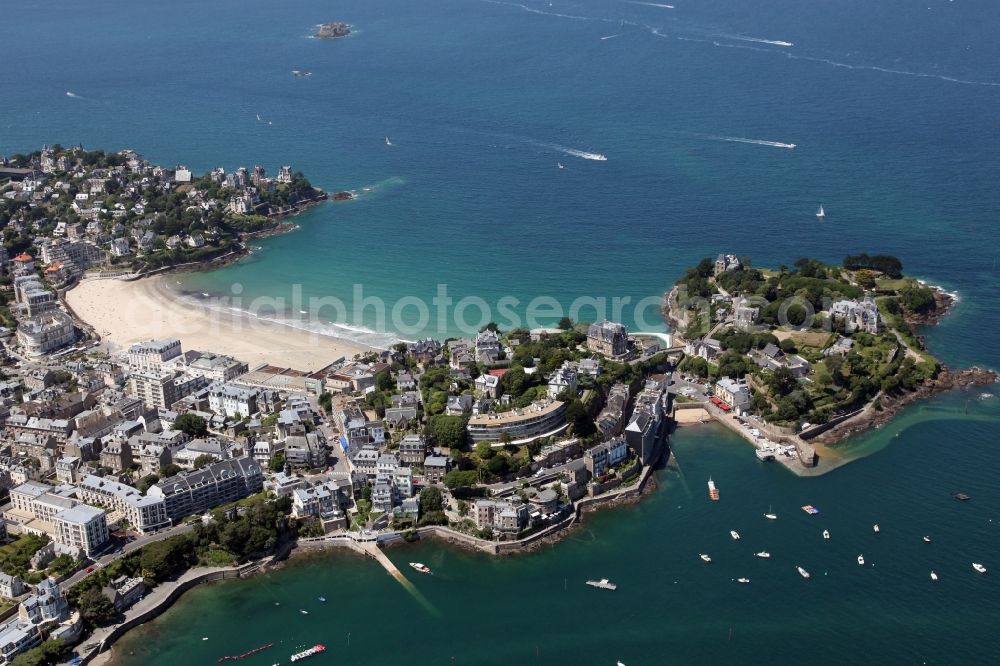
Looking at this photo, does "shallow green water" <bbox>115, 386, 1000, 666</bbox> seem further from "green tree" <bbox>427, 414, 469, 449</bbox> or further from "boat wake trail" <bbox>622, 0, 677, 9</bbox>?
"boat wake trail" <bbox>622, 0, 677, 9</bbox>

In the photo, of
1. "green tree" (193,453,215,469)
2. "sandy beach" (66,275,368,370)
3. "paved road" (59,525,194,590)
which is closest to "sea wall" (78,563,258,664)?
"paved road" (59,525,194,590)

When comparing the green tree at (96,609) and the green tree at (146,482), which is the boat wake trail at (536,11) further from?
the green tree at (96,609)

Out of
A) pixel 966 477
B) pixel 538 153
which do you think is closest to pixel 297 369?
pixel 966 477

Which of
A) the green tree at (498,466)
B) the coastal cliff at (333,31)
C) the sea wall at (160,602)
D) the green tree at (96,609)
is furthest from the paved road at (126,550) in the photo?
the coastal cliff at (333,31)

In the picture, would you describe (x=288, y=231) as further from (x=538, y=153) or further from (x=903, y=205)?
(x=903, y=205)

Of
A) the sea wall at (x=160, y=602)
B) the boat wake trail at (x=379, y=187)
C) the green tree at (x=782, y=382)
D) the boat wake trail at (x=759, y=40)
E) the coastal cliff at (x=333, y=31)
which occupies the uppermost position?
the boat wake trail at (x=759, y=40)

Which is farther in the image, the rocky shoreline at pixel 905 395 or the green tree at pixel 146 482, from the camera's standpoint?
the rocky shoreline at pixel 905 395
